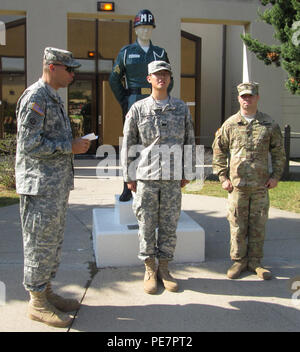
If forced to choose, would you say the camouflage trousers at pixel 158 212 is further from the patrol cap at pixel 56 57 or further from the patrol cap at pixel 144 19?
the patrol cap at pixel 144 19

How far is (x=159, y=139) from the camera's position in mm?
3812

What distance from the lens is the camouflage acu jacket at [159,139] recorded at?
381 centimetres

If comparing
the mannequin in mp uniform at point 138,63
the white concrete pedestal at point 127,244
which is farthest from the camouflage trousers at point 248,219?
the mannequin in mp uniform at point 138,63

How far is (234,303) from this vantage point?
3.56m

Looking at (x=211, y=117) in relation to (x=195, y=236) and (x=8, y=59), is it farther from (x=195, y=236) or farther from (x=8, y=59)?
(x=195, y=236)

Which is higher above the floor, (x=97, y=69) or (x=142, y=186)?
(x=97, y=69)

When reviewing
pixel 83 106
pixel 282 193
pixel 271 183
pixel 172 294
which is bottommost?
pixel 172 294

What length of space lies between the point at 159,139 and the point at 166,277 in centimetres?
124

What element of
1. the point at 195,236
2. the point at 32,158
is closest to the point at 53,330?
the point at 32,158

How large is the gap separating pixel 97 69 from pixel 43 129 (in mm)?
11814

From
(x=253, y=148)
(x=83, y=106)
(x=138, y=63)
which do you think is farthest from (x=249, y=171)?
(x=83, y=106)

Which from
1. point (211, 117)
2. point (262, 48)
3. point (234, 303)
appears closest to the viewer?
point (234, 303)

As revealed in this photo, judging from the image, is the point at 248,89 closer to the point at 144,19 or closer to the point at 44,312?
the point at 144,19

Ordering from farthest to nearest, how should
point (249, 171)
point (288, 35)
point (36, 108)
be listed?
point (288, 35) → point (249, 171) → point (36, 108)
